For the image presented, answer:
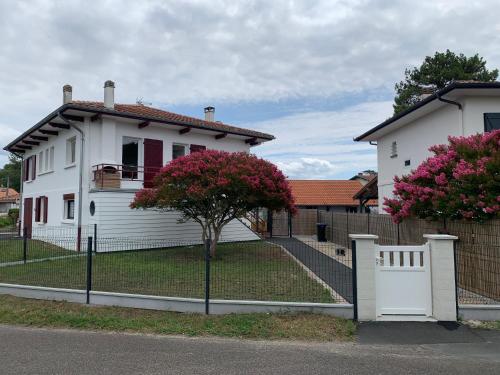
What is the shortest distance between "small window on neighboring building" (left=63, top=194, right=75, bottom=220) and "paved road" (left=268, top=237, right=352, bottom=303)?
12.1m

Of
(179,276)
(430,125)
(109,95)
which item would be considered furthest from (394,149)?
(179,276)

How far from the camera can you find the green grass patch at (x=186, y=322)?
19.5ft

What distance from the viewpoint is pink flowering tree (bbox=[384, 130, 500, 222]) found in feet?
25.5

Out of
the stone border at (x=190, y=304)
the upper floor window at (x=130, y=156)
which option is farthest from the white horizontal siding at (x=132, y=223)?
the stone border at (x=190, y=304)

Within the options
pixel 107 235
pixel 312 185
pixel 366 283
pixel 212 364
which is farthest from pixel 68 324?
pixel 312 185

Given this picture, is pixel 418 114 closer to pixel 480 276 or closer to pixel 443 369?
pixel 480 276

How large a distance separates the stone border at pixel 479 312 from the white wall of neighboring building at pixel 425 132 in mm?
8019

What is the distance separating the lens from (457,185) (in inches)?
334

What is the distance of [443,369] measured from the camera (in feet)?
15.0

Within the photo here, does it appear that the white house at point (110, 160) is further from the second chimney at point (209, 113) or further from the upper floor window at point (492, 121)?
the upper floor window at point (492, 121)

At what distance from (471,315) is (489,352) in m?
1.44

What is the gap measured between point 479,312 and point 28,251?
10.9 metres

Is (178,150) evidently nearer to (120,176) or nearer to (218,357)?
(120,176)

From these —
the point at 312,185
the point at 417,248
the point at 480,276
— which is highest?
the point at 312,185
